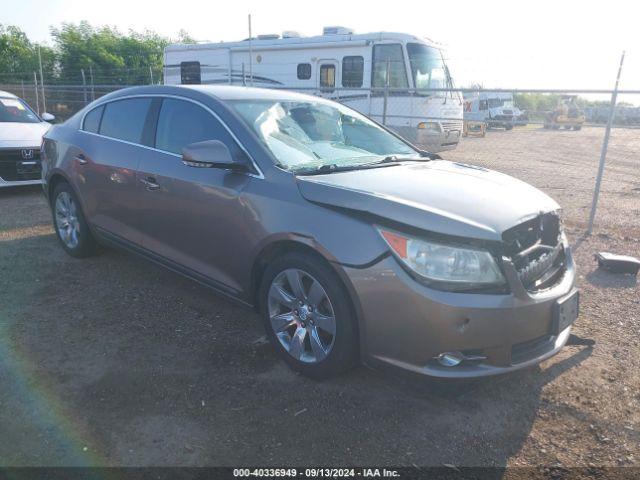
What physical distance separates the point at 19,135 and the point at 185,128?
18.4ft

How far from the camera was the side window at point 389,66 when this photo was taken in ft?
41.1

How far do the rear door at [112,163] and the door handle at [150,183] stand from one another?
13 cm

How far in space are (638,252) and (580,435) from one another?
13.9 feet

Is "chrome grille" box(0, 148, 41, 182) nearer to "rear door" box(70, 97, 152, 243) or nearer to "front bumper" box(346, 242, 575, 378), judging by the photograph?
"rear door" box(70, 97, 152, 243)

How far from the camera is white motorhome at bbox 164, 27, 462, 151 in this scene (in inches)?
484

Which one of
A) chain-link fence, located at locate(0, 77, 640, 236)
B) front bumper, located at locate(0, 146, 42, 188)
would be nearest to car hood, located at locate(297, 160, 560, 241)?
chain-link fence, located at locate(0, 77, 640, 236)

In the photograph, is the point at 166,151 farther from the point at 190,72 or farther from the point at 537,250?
the point at 190,72

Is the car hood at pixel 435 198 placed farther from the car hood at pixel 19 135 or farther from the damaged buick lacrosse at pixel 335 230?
the car hood at pixel 19 135

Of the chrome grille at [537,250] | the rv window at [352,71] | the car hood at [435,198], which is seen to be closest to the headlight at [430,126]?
the rv window at [352,71]

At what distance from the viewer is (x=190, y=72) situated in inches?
654

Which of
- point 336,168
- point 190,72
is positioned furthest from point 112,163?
point 190,72

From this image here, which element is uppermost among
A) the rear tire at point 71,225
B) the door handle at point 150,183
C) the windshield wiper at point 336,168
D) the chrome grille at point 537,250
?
the windshield wiper at point 336,168

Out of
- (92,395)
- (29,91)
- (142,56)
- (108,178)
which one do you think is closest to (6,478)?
(92,395)

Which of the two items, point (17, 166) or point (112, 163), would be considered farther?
point (17, 166)
